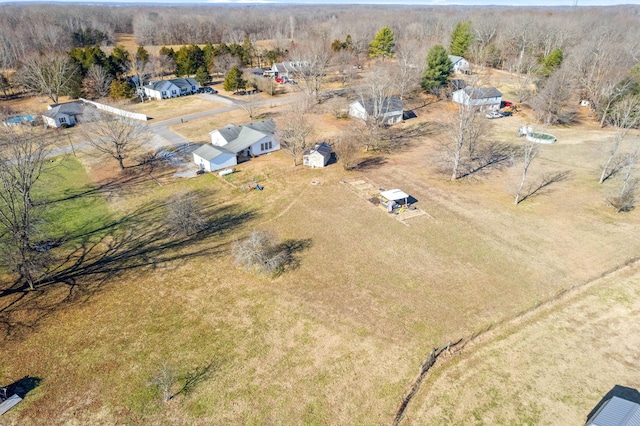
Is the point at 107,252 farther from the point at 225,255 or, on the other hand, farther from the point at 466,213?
the point at 466,213

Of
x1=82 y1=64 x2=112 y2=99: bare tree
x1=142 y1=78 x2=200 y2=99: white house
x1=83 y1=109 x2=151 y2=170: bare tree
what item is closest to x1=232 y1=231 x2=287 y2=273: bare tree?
x1=83 y1=109 x2=151 y2=170: bare tree

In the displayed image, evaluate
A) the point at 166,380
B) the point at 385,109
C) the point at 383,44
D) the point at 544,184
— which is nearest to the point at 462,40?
the point at 383,44

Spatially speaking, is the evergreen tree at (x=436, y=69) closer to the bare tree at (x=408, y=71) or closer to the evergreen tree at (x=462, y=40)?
the bare tree at (x=408, y=71)

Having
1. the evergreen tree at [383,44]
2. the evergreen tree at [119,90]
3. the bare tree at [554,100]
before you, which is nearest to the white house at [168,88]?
the evergreen tree at [119,90]

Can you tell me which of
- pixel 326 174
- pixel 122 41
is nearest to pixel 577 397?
pixel 326 174

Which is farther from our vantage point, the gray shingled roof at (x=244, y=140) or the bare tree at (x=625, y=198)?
the gray shingled roof at (x=244, y=140)

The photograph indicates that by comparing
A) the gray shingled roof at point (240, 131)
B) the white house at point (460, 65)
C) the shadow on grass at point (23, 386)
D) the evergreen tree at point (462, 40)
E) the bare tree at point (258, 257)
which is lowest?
the shadow on grass at point (23, 386)
